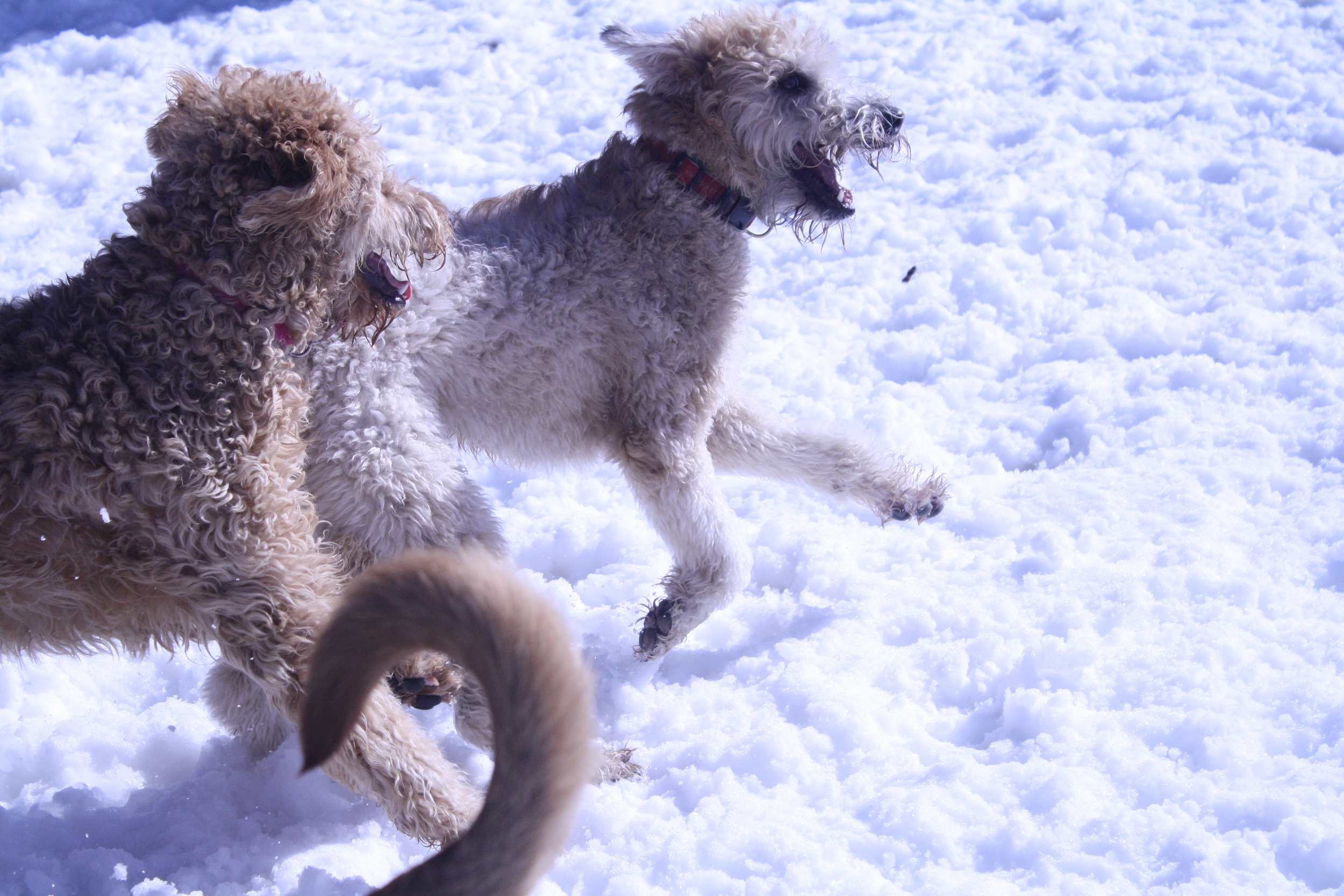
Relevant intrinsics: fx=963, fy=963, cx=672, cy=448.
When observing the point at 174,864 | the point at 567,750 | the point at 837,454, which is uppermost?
the point at 567,750

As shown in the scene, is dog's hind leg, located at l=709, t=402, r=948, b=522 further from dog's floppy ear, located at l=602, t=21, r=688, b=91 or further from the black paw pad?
dog's floppy ear, located at l=602, t=21, r=688, b=91

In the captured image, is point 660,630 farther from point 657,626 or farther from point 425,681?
point 425,681

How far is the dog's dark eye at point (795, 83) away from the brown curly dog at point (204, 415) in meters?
1.66

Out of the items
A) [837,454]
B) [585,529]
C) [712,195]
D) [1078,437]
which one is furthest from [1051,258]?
[585,529]

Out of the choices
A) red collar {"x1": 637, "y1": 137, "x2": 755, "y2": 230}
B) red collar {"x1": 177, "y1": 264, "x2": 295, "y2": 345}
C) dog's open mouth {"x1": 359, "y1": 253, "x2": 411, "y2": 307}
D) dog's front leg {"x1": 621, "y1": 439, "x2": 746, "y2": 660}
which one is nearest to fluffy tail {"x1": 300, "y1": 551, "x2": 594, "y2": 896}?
red collar {"x1": 177, "y1": 264, "x2": 295, "y2": 345}

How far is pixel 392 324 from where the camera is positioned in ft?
10.1

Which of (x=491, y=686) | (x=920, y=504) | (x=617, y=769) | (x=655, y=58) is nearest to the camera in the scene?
(x=491, y=686)

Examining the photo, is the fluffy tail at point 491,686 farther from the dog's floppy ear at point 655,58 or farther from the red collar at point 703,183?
the dog's floppy ear at point 655,58

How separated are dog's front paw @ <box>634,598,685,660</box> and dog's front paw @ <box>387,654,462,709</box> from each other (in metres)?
0.71

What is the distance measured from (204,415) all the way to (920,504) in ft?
8.91

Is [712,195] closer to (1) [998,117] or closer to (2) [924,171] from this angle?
(2) [924,171]

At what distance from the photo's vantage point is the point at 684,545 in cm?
353

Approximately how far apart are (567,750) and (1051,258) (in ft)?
14.9

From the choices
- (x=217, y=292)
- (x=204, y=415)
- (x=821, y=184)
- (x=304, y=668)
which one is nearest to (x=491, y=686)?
(x=304, y=668)
